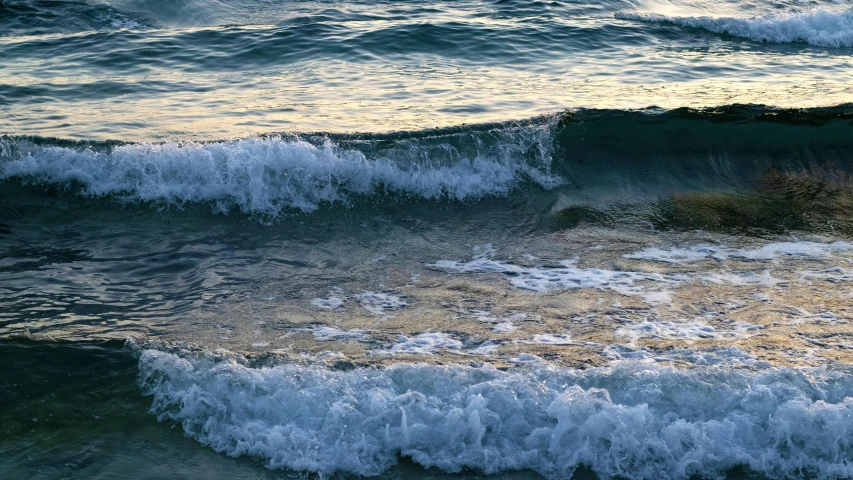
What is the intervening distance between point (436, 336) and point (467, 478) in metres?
1.36

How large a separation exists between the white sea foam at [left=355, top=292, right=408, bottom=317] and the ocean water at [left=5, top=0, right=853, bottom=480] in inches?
1.0

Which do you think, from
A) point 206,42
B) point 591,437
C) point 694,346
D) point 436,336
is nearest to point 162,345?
point 436,336

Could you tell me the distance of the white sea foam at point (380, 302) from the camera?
545cm

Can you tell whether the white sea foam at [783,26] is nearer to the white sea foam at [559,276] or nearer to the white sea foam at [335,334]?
the white sea foam at [559,276]

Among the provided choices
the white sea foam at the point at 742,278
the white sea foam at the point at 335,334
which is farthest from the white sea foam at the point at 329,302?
the white sea foam at the point at 742,278

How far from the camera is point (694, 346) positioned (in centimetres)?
477

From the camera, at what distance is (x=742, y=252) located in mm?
6500

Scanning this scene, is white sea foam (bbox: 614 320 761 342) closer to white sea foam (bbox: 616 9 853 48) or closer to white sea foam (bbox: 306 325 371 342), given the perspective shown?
white sea foam (bbox: 306 325 371 342)

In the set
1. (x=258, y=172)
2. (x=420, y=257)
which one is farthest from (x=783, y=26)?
(x=258, y=172)

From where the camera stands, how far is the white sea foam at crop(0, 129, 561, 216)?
7363mm

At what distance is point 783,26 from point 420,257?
11.4 m

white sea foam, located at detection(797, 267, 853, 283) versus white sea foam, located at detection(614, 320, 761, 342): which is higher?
white sea foam, located at detection(797, 267, 853, 283)

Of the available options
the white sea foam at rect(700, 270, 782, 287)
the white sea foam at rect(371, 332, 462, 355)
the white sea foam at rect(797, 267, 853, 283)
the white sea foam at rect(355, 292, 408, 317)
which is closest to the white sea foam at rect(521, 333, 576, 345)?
the white sea foam at rect(371, 332, 462, 355)

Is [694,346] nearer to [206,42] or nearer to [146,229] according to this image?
[146,229]
